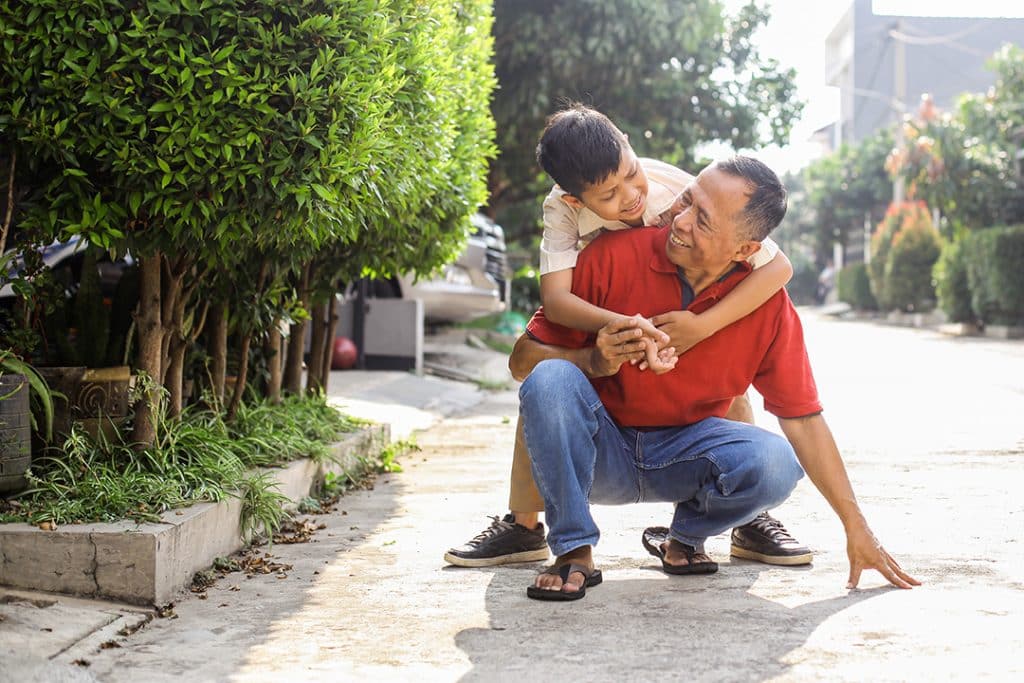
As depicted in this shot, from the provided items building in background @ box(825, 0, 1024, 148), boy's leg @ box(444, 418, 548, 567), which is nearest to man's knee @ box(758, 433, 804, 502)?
boy's leg @ box(444, 418, 548, 567)

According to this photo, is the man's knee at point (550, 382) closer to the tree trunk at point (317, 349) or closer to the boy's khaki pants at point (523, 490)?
the boy's khaki pants at point (523, 490)

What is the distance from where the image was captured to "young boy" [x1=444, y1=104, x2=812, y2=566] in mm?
3725

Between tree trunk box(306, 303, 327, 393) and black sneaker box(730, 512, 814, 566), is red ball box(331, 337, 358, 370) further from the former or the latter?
black sneaker box(730, 512, 814, 566)

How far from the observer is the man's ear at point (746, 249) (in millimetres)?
3746

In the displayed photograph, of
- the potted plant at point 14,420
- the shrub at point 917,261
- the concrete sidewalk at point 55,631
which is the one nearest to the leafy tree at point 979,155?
the shrub at point 917,261

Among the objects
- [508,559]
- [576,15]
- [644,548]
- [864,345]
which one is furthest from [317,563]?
[864,345]

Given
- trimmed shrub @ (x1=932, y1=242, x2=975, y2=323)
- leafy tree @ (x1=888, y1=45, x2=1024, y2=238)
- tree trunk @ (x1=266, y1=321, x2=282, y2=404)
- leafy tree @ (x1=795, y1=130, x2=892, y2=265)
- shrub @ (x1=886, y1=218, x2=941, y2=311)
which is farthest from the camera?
leafy tree @ (x1=795, y1=130, x2=892, y2=265)

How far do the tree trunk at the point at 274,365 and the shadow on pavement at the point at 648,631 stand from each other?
8.28 feet

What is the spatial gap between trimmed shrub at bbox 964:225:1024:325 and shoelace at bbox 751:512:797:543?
828 inches

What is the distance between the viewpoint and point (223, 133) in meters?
3.93

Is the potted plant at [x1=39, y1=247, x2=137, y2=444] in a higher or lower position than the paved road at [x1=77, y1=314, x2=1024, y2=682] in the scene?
higher

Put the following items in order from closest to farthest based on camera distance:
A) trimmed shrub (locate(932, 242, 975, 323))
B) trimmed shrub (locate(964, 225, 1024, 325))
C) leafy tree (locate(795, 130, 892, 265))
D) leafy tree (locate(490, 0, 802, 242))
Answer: leafy tree (locate(490, 0, 802, 242)) < trimmed shrub (locate(964, 225, 1024, 325)) < trimmed shrub (locate(932, 242, 975, 323)) < leafy tree (locate(795, 130, 892, 265))

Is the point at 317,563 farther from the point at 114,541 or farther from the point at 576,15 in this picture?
the point at 576,15

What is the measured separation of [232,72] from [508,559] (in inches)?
70.5
